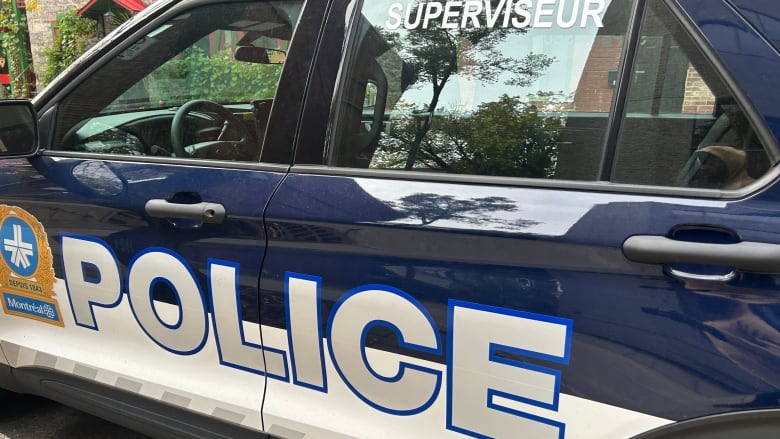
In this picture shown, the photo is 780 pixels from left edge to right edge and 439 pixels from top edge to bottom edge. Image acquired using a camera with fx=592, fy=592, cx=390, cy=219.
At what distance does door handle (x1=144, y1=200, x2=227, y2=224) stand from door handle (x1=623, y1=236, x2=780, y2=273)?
1.07 metres

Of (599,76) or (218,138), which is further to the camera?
(218,138)

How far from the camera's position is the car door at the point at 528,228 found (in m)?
1.17

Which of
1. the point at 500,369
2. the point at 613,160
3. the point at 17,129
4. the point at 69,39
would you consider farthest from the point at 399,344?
the point at 69,39

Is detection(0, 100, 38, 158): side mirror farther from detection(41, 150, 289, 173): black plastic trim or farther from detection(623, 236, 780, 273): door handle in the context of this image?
detection(623, 236, 780, 273): door handle

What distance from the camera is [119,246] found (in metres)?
1.83

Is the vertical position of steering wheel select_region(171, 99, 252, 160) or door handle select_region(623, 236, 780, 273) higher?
steering wheel select_region(171, 99, 252, 160)

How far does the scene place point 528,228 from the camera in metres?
1.31

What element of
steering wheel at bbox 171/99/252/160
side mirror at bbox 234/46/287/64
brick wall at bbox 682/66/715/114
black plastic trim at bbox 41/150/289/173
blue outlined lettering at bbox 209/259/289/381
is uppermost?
side mirror at bbox 234/46/287/64

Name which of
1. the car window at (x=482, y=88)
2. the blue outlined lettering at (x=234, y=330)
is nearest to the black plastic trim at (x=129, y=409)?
the blue outlined lettering at (x=234, y=330)

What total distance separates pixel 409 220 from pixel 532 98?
426 mm

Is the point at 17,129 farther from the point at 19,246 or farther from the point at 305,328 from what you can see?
the point at 305,328

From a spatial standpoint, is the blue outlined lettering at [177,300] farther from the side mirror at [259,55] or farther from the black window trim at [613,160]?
the side mirror at [259,55]

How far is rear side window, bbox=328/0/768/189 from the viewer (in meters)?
1.26

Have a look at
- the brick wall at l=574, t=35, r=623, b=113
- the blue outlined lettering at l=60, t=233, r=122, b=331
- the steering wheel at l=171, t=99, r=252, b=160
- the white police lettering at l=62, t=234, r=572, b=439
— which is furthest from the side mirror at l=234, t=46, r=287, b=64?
the brick wall at l=574, t=35, r=623, b=113
